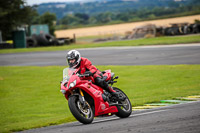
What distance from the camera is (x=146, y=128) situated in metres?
6.86

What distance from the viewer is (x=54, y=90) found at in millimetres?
16734


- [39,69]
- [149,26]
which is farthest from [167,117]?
[149,26]

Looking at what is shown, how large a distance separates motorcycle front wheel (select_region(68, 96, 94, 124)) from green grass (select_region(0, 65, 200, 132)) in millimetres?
1472

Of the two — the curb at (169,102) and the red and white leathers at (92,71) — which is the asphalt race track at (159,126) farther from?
the curb at (169,102)

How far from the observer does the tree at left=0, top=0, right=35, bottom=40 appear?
61.1 m

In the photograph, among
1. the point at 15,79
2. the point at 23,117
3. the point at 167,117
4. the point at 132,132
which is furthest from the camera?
the point at 15,79

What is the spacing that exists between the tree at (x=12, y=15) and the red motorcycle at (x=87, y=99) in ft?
173

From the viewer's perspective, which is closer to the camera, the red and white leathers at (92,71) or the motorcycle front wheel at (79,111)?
the motorcycle front wheel at (79,111)

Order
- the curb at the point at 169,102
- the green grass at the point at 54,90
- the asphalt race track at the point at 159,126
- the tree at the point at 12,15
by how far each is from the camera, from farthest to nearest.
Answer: the tree at the point at 12,15, the green grass at the point at 54,90, the curb at the point at 169,102, the asphalt race track at the point at 159,126

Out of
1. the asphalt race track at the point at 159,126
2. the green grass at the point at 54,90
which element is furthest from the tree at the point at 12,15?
the asphalt race track at the point at 159,126

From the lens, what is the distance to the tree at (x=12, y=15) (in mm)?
61088

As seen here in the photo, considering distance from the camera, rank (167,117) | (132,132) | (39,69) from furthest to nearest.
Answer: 1. (39,69)
2. (167,117)
3. (132,132)

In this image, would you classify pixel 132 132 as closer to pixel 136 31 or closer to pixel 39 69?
pixel 39 69

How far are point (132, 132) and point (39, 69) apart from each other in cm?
1768
